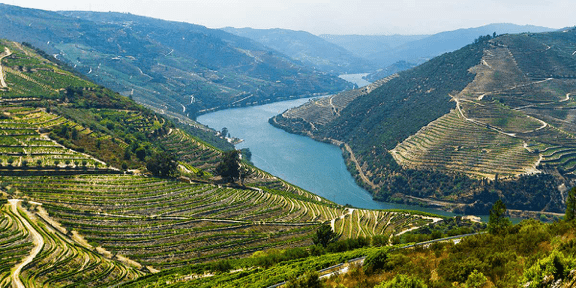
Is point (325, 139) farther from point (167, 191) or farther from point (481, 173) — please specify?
point (167, 191)

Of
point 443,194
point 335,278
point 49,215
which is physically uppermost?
point 335,278

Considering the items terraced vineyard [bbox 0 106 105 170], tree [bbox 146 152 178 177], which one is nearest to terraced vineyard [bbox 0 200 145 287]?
terraced vineyard [bbox 0 106 105 170]

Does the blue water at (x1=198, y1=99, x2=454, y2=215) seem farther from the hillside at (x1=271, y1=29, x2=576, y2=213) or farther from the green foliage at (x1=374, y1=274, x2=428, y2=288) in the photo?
the green foliage at (x1=374, y1=274, x2=428, y2=288)

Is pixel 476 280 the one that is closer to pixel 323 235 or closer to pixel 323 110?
pixel 323 235

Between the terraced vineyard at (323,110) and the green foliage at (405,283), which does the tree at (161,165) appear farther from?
the terraced vineyard at (323,110)

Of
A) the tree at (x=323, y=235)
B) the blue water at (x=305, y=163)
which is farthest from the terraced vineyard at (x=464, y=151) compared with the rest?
the tree at (x=323, y=235)

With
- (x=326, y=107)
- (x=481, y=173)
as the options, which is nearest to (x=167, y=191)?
(x=481, y=173)
